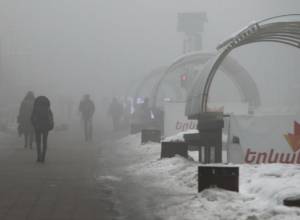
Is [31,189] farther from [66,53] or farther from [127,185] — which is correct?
[66,53]

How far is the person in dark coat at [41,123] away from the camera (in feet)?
50.1

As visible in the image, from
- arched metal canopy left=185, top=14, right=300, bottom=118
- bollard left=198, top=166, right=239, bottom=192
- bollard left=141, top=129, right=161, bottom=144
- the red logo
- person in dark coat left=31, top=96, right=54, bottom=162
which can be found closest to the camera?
bollard left=198, top=166, right=239, bottom=192

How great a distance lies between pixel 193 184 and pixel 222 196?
6.37 ft

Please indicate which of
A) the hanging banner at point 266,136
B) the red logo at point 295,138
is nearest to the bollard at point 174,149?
the hanging banner at point 266,136

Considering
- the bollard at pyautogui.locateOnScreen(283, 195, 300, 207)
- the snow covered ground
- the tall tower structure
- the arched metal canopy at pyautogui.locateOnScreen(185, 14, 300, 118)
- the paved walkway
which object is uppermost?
the tall tower structure

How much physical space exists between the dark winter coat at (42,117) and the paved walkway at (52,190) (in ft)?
2.78

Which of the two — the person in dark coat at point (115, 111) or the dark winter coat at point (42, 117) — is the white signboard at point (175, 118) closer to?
the dark winter coat at point (42, 117)

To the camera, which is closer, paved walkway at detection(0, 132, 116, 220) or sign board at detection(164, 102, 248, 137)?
paved walkway at detection(0, 132, 116, 220)

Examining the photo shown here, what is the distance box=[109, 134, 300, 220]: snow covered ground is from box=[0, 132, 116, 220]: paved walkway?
887 mm

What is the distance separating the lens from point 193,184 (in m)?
10.7

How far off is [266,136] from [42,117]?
5.35m

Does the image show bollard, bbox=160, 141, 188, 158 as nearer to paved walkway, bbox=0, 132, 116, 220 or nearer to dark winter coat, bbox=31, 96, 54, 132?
paved walkway, bbox=0, 132, 116, 220

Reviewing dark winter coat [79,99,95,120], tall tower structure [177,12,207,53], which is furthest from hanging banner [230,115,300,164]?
tall tower structure [177,12,207,53]

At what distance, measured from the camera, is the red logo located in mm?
13666
